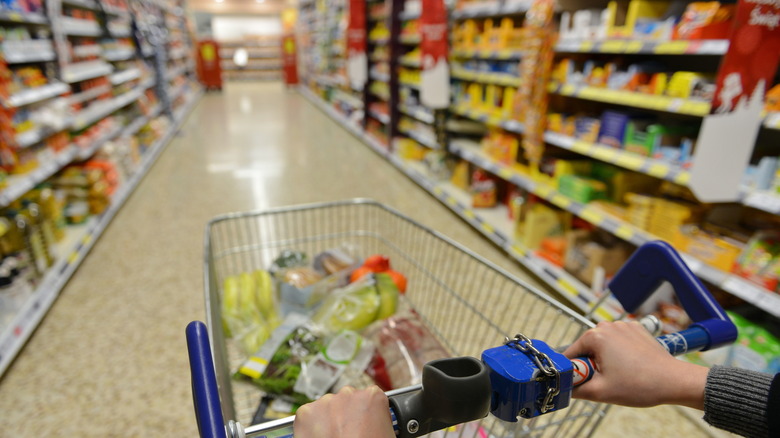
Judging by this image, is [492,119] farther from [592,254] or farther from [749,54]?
[749,54]

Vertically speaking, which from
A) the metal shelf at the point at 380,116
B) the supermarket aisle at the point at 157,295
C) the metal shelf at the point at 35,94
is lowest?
the supermarket aisle at the point at 157,295

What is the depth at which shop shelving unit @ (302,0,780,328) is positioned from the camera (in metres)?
1.81

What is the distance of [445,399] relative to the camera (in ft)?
1.62

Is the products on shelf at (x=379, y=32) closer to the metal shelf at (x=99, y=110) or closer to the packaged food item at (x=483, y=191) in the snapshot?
the packaged food item at (x=483, y=191)

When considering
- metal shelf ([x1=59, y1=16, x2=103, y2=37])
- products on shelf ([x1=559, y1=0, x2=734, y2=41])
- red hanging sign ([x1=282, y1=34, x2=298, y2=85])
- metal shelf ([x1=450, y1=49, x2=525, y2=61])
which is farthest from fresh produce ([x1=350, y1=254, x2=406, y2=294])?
red hanging sign ([x1=282, y1=34, x2=298, y2=85])

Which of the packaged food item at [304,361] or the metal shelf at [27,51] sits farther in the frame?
the metal shelf at [27,51]

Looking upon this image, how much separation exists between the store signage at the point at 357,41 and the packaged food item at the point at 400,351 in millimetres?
5412

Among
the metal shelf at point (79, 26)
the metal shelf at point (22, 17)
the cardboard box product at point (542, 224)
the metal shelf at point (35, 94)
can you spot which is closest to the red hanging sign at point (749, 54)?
the cardboard box product at point (542, 224)

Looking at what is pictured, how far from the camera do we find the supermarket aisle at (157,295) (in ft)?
6.03

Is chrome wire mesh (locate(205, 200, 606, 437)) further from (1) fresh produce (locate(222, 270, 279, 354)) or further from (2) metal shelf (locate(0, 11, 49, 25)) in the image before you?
A: (2) metal shelf (locate(0, 11, 49, 25))

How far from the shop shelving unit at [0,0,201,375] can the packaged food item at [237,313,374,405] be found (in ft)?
5.08

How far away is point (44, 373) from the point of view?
2064mm

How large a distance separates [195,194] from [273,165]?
1.27 meters

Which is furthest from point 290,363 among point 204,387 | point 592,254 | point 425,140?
point 425,140
